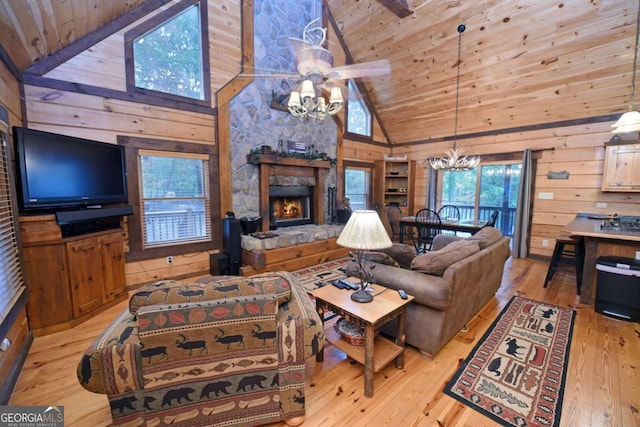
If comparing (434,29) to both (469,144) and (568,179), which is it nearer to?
(469,144)

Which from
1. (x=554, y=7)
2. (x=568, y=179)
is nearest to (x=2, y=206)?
(x=554, y=7)

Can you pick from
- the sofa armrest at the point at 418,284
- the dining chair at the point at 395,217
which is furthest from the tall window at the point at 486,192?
the sofa armrest at the point at 418,284

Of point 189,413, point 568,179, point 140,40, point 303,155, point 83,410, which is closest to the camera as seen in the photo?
point 189,413

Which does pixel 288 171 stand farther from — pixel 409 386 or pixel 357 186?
pixel 409 386

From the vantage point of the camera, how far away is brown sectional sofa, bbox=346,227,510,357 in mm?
2053

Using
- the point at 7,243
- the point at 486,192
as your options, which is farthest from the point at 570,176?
the point at 7,243

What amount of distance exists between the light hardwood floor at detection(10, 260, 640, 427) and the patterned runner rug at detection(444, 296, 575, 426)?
64mm

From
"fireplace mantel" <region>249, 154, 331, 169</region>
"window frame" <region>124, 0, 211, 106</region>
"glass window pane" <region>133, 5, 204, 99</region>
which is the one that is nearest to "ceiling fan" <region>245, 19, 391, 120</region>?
"fireplace mantel" <region>249, 154, 331, 169</region>

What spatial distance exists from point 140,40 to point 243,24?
5.23ft

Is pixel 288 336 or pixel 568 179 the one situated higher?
pixel 568 179

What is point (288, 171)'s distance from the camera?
197 inches

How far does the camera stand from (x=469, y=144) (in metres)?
5.87

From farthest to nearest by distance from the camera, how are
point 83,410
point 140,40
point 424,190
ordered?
point 424,190 < point 140,40 < point 83,410

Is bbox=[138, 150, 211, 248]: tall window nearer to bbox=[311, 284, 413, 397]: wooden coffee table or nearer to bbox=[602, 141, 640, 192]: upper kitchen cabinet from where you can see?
bbox=[311, 284, 413, 397]: wooden coffee table
